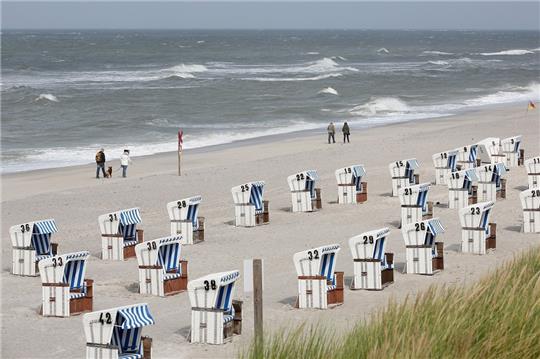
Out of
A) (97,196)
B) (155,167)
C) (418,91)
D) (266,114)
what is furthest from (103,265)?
(418,91)

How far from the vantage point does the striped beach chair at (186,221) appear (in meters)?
20.5

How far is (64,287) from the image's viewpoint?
1534 centimetres

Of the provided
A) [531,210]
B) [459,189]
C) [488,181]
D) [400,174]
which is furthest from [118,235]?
[488,181]

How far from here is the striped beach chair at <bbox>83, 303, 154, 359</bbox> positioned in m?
12.4

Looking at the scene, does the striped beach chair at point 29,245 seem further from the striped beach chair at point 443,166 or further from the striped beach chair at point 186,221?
the striped beach chair at point 443,166

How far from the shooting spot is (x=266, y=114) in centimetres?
5247

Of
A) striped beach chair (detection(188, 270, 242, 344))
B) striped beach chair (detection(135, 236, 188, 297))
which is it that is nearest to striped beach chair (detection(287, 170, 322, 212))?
striped beach chair (detection(135, 236, 188, 297))

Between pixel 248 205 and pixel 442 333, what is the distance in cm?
1323

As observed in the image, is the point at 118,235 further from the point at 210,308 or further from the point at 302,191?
the point at 210,308

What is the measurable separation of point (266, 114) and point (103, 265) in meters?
34.0

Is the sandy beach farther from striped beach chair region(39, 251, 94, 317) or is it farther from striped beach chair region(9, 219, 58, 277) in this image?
striped beach chair region(9, 219, 58, 277)

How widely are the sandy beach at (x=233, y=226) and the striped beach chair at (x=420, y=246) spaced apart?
0.73 ft

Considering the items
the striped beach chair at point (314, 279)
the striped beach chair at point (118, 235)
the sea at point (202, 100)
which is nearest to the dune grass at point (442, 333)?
the striped beach chair at point (314, 279)

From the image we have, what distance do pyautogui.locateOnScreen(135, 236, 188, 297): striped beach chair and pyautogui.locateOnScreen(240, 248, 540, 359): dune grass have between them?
264 inches
